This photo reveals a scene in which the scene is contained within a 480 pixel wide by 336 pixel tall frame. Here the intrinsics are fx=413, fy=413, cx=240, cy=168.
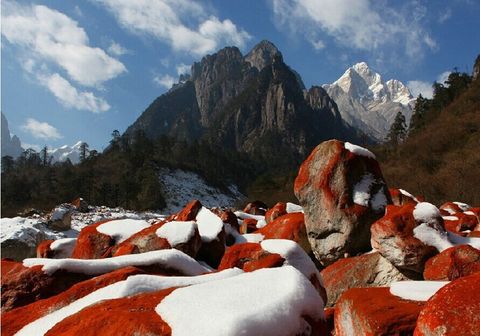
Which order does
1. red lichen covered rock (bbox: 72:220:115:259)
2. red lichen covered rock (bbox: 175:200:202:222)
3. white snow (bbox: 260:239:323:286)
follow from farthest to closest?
red lichen covered rock (bbox: 175:200:202:222) → red lichen covered rock (bbox: 72:220:115:259) → white snow (bbox: 260:239:323:286)

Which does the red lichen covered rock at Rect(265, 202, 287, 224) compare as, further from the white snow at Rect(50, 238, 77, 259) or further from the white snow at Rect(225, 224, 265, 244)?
→ the white snow at Rect(50, 238, 77, 259)

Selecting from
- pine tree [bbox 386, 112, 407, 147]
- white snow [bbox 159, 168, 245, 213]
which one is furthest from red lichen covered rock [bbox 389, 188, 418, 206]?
pine tree [bbox 386, 112, 407, 147]

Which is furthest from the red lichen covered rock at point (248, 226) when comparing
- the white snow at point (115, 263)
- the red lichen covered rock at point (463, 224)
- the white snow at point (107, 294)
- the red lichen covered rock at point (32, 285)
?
the white snow at point (107, 294)

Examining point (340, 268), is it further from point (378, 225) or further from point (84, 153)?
point (84, 153)

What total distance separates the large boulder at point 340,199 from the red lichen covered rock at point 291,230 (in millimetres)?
1033

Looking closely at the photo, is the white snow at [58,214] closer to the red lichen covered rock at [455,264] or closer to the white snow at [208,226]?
the white snow at [208,226]

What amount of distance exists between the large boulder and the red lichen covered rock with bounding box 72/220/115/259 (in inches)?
298

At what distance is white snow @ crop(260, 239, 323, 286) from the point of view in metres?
9.28

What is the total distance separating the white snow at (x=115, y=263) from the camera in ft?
27.2

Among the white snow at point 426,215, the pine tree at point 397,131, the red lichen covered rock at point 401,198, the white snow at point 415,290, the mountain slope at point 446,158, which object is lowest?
the white snow at point 415,290

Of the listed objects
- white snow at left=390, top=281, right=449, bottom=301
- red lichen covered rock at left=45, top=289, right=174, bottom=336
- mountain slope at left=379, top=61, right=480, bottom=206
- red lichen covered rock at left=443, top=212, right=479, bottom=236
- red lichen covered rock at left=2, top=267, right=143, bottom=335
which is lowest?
red lichen covered rock at left=2, top=267, right=143, bottom=335

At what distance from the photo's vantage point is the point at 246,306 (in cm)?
475

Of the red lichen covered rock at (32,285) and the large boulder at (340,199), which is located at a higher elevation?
the large boulder at (340,199)

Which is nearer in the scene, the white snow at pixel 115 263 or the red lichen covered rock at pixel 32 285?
the red lichen covered rock at pixel 32 285
